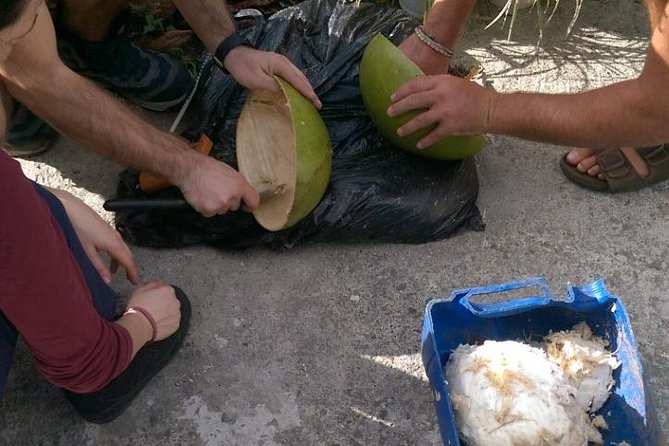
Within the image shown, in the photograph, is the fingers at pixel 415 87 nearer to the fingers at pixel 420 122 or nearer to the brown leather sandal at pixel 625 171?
the fingers at pixel 420 122

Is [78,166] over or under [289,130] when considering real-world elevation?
under

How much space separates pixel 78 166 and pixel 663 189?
1772 millimetres

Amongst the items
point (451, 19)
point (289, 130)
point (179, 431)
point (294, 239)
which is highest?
point (451, 19)

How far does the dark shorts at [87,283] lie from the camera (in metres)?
1.34

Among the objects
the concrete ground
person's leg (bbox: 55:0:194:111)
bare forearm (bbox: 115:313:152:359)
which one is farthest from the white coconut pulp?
person's leg (bbox: 55:0:194:111)

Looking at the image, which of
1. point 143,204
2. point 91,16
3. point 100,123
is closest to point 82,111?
point 100,123

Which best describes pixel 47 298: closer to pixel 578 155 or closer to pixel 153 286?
pixel 153 286

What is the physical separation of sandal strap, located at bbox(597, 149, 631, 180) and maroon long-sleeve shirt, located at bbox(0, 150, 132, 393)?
1.43 m

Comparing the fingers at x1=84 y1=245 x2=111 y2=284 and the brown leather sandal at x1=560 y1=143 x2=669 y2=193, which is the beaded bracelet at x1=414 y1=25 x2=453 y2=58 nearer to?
the brown leather sandal at x1=560 y1=143 x2=669 y2=193

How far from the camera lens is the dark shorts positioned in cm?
134

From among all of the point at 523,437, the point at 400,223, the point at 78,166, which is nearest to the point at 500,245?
the point at 400,223

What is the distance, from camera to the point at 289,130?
73.5 inches

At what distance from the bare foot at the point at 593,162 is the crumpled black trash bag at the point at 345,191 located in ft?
1.14

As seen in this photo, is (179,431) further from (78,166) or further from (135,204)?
(78,166)
